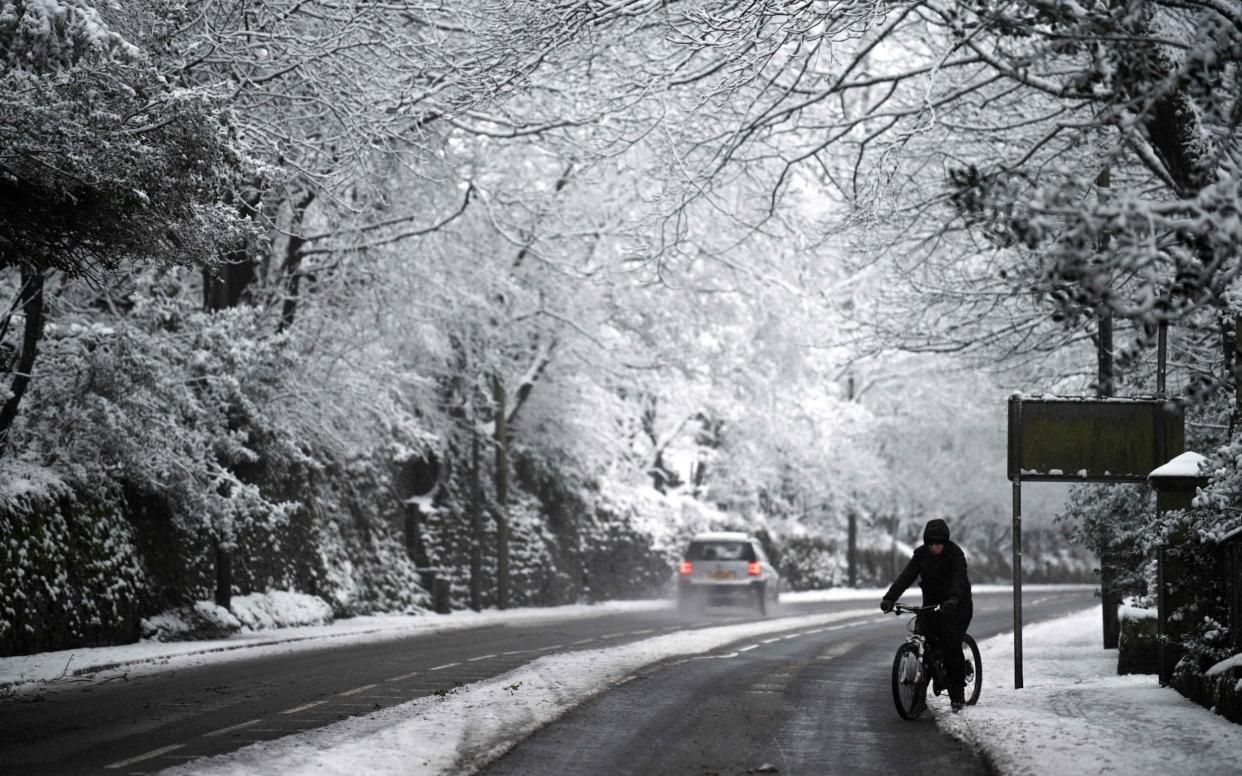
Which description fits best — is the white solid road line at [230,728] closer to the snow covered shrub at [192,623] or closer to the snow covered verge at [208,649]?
the snow covered verge at [208,649]

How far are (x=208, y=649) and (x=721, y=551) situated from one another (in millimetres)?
14442

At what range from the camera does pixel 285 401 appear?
2331 cm

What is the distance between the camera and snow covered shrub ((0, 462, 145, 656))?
16.3 metres

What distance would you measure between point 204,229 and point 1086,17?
766 centimetres

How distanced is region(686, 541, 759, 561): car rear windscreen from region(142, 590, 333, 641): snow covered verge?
8531 mm

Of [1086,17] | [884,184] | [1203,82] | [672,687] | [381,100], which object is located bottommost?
[672,687]

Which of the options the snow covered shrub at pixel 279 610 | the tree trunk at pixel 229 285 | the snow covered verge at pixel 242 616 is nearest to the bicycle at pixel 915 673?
the snow covered verge at pixel 242 616

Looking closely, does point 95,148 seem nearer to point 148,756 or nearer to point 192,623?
point 148,756

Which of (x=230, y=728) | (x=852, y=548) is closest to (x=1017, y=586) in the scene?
(x=230, y=728)

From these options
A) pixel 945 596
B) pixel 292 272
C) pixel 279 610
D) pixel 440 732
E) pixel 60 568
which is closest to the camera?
pixel 440 732

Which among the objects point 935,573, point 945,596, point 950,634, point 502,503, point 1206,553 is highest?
point 502,503

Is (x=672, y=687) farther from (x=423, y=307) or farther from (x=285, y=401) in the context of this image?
(x=423, y=307)

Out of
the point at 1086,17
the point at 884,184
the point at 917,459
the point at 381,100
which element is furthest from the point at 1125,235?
the point at 917,459

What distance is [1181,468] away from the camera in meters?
12.3
